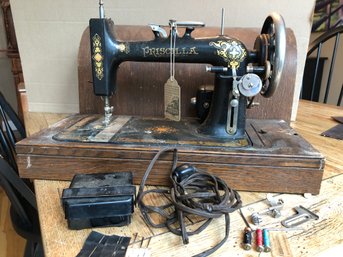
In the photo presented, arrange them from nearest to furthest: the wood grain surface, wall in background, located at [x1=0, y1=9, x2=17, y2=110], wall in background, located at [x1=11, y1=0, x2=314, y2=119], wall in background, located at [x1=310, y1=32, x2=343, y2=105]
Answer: wall in background, located at [x1=11, y1=0, x2=314, y2=119] → the wood grain surface → wall in background, located at [x1=310, y1=32, x2=343, y2=105] → wall in background, located at [x1=0, y1=9, x2=17, y2=110]

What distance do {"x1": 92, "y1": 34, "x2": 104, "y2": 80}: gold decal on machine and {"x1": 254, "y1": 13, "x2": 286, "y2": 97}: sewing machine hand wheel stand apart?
1.34 feet

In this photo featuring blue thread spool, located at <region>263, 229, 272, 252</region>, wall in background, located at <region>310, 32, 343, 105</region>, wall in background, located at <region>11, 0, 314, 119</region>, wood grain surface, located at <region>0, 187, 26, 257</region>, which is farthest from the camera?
wall in background, located at <region>310, 32, 343, 105</region>

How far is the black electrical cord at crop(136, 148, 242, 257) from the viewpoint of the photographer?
470 millimetres

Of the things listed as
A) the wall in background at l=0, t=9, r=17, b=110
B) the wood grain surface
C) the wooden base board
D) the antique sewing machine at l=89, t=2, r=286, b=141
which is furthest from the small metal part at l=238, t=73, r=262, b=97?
the wall in background at l=0, t=9, r=17, b=110

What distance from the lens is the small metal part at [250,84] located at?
0.66 m

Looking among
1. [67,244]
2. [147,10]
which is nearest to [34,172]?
[67,244]

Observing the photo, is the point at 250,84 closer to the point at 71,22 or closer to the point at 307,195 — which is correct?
the point at 307,195

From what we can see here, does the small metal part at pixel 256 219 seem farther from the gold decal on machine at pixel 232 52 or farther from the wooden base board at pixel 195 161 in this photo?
the gold decal on machine at pixel 232 52

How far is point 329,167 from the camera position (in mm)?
733

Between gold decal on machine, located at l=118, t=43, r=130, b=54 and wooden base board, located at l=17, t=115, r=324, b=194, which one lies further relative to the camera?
gold decal on machine, located at l=118, t=43, r=130, b=54

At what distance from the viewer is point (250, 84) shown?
26.0 inches

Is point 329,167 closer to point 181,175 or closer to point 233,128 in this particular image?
point 233,128

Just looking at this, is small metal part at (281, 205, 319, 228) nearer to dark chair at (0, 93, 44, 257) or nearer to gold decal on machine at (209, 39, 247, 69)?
gold decal on machine at (209, 39, 247, 69)

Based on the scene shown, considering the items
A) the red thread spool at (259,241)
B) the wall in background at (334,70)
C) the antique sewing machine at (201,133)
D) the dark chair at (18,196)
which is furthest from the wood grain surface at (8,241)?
the wall in background at (334,70)
